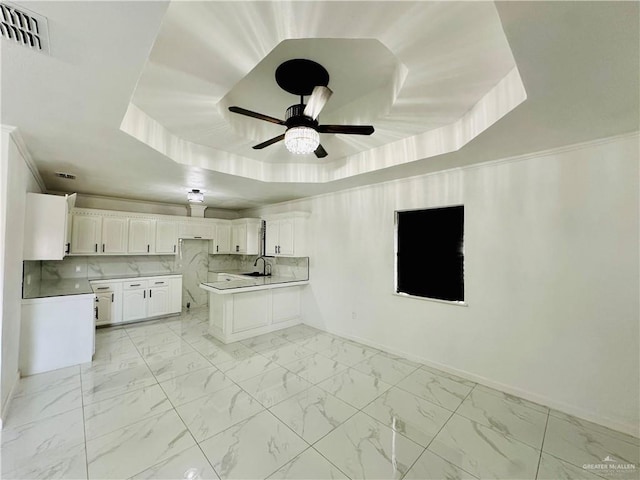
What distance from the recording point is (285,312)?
489 cm

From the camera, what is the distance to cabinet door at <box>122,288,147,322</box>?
16.0 ft

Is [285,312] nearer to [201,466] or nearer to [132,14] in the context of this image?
[201,466]

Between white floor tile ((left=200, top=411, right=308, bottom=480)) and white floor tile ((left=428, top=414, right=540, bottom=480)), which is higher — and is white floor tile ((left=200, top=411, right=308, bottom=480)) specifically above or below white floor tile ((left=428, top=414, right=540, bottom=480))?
above

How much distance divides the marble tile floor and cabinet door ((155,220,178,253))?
2668 mm

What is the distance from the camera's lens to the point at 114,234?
5.00m

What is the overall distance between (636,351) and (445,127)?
2525 mm

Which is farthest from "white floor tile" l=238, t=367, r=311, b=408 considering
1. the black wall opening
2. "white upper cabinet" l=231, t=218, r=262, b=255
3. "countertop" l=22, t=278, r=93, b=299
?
"white upper cabinet" l=231, t=218, r=262, b=255

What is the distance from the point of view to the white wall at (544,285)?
Answer: 7.22ft

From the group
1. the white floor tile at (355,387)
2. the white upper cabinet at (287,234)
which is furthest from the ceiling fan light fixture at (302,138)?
the white upper cabinet at (287,234)

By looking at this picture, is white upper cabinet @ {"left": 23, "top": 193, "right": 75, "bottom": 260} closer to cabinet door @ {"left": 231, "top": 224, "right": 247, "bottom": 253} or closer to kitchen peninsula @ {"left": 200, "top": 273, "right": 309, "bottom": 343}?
kitchen peninsula @ {"left": 200, "top": 273, "right": 309, "bottom": 343}

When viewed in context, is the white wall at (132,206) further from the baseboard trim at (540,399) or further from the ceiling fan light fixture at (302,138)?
the baseboard trim at (540,399)

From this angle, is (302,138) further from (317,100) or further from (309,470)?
(309,470)

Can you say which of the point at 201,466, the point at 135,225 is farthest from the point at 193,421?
the point at 135,225

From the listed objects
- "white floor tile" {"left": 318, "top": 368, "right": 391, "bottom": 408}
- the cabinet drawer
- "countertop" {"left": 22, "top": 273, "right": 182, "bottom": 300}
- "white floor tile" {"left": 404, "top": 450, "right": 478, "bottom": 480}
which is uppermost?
"countertop" {"left": 22, "top": 273, "right": 182, "bottom": 300}
